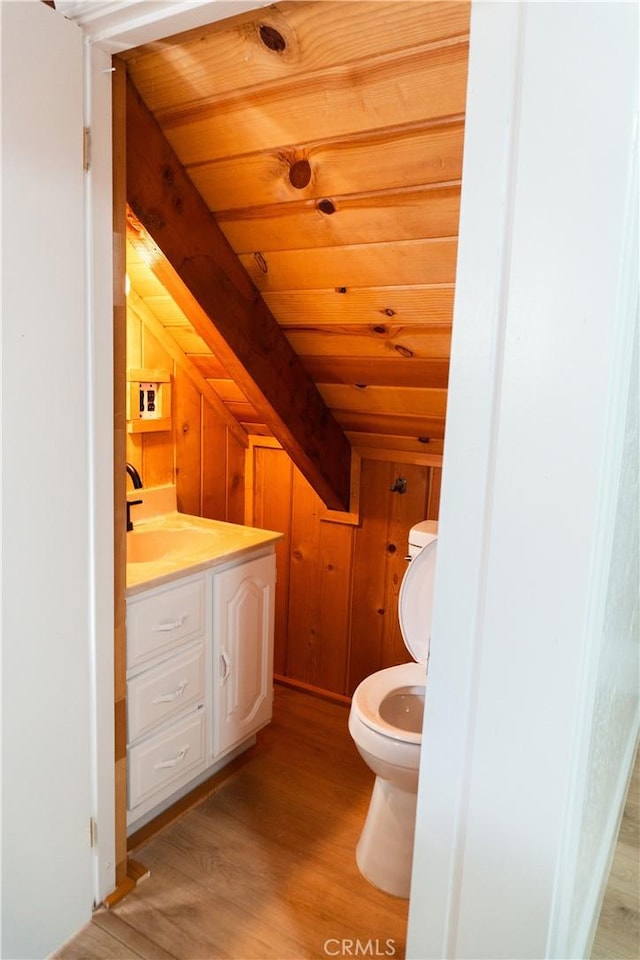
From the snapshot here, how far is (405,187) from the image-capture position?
1.48 m

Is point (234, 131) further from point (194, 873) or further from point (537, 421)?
point (194, 873)

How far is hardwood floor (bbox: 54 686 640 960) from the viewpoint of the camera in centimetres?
160

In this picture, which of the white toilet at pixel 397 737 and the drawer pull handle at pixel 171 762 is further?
the drawer pull handle at pixel 171 762

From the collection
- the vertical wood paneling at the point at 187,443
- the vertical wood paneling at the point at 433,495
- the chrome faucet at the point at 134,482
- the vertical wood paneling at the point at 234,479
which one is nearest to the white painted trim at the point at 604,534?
the vertical wood paneling at the point at 433,495

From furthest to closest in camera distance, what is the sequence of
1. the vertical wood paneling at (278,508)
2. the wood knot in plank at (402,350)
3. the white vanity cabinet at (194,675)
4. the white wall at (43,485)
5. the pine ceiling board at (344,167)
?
the vertical wood paneling at (278,508), the wood knot in plank at (402,350), the white vanity cabinet at (194,675), the pine ceiling board at (344,167), the white wall at (43,485)

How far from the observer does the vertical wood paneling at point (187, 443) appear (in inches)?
103

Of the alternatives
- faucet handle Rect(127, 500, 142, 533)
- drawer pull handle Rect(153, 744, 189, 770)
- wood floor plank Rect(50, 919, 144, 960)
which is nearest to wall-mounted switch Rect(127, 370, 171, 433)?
faucet handle Rect(127, 500, 142, 533)

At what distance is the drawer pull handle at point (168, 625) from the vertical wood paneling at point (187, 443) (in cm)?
80

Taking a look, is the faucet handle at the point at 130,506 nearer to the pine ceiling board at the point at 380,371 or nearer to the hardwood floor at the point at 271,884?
the pine ceiling board at the point at 380,371

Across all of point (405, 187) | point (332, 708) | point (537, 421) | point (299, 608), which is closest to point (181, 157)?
point (405, 187)

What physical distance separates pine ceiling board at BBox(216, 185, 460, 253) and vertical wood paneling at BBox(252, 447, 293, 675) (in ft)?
3.90

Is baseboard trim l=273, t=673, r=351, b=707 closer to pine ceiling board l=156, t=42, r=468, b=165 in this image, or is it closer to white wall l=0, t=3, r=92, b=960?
white wall l=0, t=3, r=92, b=960

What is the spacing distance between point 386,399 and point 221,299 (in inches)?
27.0

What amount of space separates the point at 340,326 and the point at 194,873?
1.65 metres
